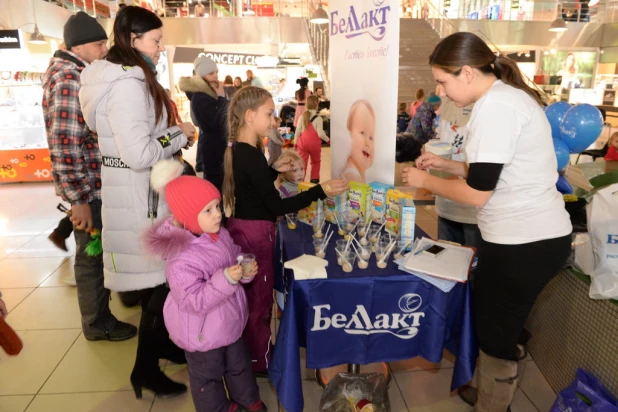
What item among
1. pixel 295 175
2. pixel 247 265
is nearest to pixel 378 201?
pixel 295 175

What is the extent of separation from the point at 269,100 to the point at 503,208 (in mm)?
1202

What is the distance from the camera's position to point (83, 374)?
8.36 ft

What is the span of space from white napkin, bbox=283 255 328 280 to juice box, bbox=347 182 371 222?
1.63 ft

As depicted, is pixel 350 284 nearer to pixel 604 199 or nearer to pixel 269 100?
pixel 269 100

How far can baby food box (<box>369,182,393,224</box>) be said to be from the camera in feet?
7.55

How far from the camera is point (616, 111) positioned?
450 inches

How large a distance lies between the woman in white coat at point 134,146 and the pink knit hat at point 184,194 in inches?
6.8

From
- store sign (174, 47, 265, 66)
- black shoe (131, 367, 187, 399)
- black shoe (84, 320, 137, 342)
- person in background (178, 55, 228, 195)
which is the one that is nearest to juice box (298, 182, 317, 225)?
black shoe (131, 367, 187, 399)

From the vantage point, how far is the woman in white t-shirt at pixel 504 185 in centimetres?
147

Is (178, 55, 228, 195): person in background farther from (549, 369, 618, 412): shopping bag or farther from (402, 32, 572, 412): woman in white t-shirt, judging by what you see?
(549, 369, 618, 412): shopping bag

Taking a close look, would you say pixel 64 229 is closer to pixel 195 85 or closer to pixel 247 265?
pixel 195 85

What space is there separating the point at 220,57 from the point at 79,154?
11390mm

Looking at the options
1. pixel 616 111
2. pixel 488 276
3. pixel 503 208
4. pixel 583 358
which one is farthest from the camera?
pixel 616 111

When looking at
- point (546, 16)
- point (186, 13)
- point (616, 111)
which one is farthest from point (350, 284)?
point (546, 16)
